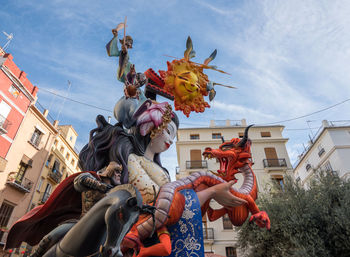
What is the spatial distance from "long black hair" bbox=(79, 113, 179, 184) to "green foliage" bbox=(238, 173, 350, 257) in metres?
10.0

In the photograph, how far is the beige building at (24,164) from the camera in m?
17.0

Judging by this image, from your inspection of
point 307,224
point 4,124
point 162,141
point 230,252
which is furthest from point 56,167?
point 162,141

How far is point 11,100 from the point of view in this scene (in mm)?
18234

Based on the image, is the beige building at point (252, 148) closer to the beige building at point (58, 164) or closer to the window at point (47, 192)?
the beige building at point (58, 164)

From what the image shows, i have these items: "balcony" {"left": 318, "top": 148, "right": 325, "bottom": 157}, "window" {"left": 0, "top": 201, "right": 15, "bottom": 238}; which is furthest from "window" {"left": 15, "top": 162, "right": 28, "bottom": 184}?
"balcony" {"left": 318, "top": 148, "right": 325, "bottom": 157}

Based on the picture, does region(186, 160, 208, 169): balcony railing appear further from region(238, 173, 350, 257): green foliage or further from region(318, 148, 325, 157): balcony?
region(318, 148, 325, 157): balcony

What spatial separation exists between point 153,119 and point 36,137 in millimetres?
20350

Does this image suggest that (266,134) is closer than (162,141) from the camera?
No

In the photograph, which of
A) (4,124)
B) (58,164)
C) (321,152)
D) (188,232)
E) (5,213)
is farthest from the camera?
(321,152)

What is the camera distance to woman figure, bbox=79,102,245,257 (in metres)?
2.62

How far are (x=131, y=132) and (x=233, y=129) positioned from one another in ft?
78.5

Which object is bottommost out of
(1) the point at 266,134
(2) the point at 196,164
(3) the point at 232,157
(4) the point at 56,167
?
(3) the point at 232,157

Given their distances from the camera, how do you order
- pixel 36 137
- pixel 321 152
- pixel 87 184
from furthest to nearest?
pixel 321 152 < pixel 36 137 < pixel 87 184

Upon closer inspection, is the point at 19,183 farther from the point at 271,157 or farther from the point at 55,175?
the point at 271,157
